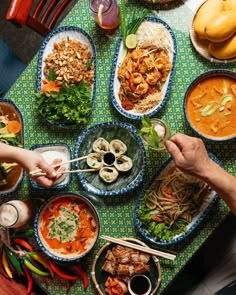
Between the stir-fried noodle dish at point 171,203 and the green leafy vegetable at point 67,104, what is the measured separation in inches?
24.8

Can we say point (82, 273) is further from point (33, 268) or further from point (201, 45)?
point (201, 45)

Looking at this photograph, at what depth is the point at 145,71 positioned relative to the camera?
9.76 ft

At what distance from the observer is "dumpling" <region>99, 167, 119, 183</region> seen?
9.90ft

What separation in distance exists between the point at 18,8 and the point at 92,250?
63.9 inches

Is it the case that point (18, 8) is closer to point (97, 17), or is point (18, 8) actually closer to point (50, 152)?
point (97, 17)

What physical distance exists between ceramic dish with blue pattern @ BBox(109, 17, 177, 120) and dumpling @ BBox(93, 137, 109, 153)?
0.22 meters

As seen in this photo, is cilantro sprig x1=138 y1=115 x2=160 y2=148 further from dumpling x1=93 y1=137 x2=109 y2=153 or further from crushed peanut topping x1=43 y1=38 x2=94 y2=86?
crushed peanut topping x1=43 y1=38 x2=94 y2=86

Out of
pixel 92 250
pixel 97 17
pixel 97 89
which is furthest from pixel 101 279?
pixel 97 17

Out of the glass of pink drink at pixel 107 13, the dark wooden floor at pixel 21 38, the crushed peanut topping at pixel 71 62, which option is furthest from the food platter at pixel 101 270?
the dark wooden floor at pixel 21 38

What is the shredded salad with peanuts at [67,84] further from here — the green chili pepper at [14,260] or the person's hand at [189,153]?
the green chili pepper at [14,260]

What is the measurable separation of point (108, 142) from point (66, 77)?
19.2 inches

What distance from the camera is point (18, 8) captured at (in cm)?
317

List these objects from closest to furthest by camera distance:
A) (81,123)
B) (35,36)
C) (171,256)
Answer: (171,256) → (81,123) → (35,36)

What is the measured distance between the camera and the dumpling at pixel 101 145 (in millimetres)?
3068
